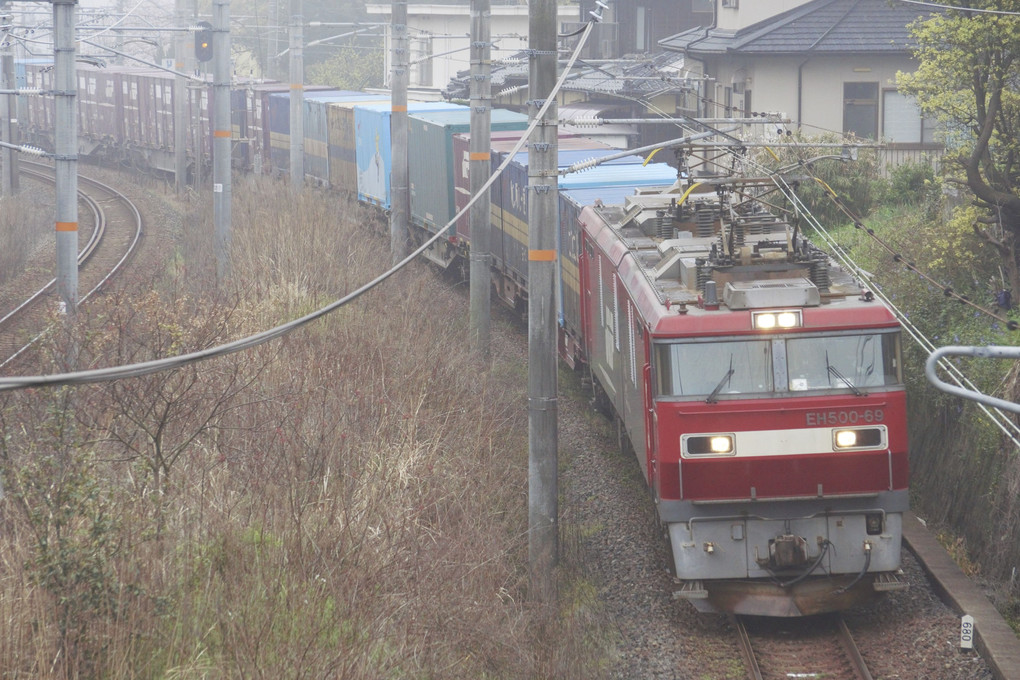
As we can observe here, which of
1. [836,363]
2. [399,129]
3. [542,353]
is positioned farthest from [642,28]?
[836,363]

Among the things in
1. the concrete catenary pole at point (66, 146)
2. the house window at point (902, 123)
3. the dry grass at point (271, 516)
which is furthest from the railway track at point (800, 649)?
the house window at point (902, 123)

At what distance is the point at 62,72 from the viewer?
13.9m

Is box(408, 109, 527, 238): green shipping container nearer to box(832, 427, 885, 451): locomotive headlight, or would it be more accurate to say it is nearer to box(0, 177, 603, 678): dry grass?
box(0, 177, 603, 678): dry grass

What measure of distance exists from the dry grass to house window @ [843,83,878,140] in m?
15.9

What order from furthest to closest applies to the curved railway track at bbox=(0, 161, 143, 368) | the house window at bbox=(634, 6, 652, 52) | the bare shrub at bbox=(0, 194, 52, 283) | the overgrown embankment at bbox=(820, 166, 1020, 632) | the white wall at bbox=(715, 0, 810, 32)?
1. the house window at bbox=(634, 6, 652, 52)
2. the white wall at bbox=(715, 0, 810, 32)
3. the bare shrub at bbox=(0, 194, 52, 283)
4. the curved railway track at bbox=(0, 161, 143, 368)
5. the overgrown embankment at bbox=(820, 166, 1020, 632)

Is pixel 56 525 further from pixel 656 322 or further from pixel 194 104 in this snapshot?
pixel 194 104

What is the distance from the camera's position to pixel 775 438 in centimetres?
913

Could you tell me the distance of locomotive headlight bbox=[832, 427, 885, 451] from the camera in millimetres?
9141

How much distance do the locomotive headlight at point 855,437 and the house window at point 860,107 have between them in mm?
20142

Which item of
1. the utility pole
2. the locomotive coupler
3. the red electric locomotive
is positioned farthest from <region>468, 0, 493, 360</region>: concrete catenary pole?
the utility pole

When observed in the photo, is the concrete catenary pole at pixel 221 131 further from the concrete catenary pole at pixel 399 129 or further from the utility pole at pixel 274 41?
the utility pole at pixel 274 41

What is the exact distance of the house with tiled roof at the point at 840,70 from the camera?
27625 millimetres

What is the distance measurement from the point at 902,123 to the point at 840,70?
1802 millimetres

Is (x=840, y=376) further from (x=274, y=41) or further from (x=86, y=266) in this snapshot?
(x=274, y=41)
